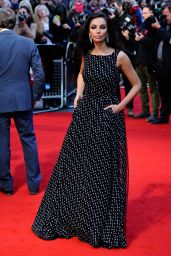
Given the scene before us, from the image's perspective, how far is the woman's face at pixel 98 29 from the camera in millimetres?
4070

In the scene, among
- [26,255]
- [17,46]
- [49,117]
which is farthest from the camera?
[49,117]

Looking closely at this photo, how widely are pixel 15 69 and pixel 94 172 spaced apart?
4.89 ft

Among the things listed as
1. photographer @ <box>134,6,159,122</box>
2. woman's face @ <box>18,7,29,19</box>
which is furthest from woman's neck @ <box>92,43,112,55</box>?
woman's face @ <box>18,7,29,19</box>

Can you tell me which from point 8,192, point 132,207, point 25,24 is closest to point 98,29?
point 132,207

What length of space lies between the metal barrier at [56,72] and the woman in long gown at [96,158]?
631cm

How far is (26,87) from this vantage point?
5188mm

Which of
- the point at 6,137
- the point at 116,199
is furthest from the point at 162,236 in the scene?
the point at 6,137

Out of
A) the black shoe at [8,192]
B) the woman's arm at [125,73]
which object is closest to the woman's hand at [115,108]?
the woman's arm at [125,73]

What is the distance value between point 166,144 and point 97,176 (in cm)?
396

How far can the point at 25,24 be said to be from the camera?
9875mm

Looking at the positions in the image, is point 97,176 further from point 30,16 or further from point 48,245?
point 30,16

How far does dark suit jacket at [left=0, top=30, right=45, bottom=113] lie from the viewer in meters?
5.09

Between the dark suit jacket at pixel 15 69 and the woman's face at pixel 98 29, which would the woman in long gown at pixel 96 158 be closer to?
the woman's face at pixel 98 29

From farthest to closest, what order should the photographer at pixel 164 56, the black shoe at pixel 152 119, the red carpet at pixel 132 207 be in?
the black shoe at pixel 152 119 → the photographer at pixel 164 56 → the red carpet at pixel 132 207
